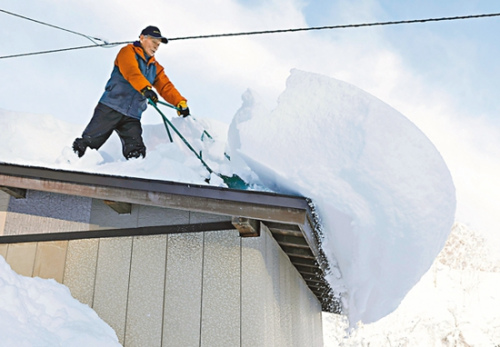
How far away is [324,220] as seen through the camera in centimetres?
378

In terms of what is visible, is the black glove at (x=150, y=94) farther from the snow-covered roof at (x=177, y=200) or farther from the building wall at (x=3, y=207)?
the building wall at (x=3, y=207)

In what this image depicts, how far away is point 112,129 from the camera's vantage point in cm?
522

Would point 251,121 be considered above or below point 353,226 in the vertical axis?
above

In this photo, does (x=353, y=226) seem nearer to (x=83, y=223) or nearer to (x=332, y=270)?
(x=332, y=270)

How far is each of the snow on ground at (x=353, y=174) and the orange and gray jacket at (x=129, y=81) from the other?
3.40 ft

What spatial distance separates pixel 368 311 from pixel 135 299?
7.02 feet

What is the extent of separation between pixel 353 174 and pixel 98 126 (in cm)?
295

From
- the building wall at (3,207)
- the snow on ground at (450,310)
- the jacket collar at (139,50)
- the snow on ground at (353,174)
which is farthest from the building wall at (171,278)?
the snow on ground at (450,310)

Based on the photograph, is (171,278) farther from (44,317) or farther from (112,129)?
(112,129)

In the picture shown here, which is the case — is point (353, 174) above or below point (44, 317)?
above

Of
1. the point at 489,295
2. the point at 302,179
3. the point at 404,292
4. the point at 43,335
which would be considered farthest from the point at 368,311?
the point at 489,295

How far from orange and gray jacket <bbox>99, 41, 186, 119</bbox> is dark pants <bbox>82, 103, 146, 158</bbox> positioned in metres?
0.08

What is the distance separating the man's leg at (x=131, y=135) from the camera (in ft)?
17.2

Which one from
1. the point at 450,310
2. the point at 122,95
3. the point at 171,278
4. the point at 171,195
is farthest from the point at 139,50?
the point at 450,310
